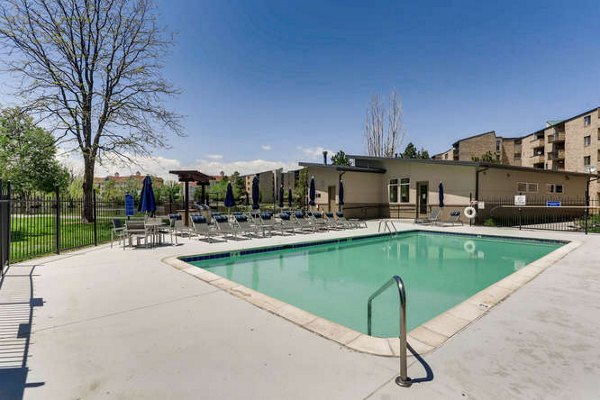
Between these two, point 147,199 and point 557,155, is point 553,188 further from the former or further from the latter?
point 557,155

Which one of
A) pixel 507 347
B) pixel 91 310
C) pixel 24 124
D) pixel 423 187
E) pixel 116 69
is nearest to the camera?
pixel 507 347

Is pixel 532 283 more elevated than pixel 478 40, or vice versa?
pixel 478 40

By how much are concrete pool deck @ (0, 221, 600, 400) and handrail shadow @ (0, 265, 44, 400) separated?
2 centimetres

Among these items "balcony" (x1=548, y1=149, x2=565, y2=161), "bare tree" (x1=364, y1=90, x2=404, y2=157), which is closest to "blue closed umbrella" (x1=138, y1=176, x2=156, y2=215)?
"bare tree" (x1=364, y1=90, x2=404, y2=157)

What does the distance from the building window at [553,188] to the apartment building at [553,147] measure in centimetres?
1384

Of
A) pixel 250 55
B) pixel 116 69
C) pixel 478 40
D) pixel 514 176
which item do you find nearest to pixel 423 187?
pixel 514 176

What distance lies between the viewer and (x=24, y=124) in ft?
78.7

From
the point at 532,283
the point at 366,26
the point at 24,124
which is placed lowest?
the point at 532,283

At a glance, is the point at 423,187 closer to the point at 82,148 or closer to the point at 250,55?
the point at 250,55

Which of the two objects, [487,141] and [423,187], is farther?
[487,141]

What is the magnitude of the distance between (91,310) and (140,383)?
2428 mm

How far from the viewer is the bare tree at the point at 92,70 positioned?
16.9m

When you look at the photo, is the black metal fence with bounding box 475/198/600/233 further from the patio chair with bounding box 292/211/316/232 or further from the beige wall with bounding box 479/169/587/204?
the patio chair with bounding box 292/211/316/232

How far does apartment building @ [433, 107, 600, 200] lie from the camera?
3631cm
